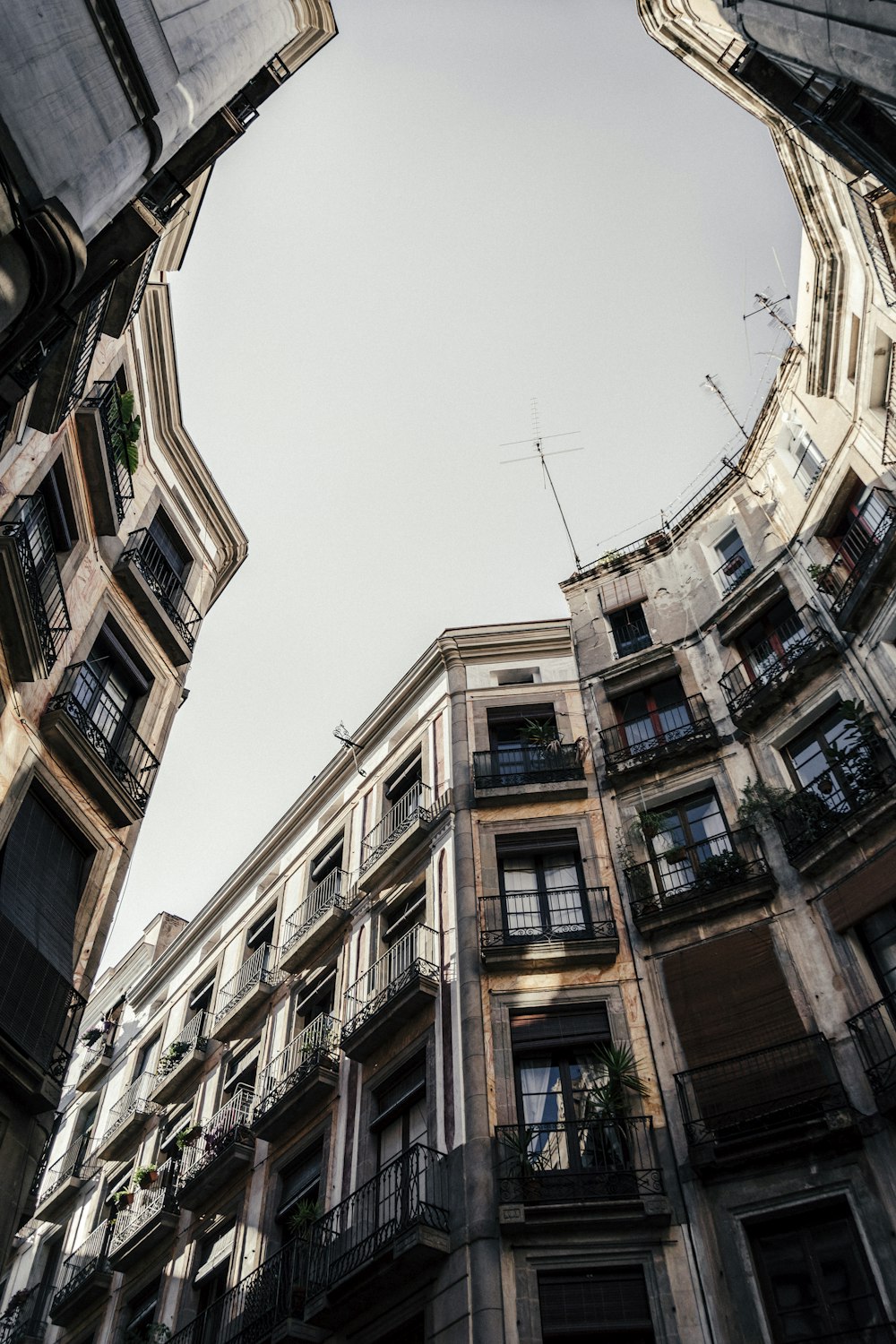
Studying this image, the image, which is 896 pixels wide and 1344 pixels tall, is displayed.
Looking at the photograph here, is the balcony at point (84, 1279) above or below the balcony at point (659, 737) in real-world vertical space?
below

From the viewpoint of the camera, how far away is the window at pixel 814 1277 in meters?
13.2

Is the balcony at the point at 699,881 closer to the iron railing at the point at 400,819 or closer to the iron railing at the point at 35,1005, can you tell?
the iron railing at the point at 400,819

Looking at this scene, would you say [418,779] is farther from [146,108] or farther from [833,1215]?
[146,108]

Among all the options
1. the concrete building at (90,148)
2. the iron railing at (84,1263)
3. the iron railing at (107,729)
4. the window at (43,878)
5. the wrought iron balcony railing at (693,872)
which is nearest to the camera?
the concrete building at (90,148)

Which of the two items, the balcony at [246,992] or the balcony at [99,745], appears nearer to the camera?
the balcony at [99,745]

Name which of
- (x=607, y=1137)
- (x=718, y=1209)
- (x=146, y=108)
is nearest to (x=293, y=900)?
(x=607, y=1137)

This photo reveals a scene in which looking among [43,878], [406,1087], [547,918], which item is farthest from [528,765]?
[43,878]

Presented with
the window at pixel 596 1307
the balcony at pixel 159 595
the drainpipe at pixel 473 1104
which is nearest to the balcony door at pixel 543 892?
the drainpipe at pixel 473 1104

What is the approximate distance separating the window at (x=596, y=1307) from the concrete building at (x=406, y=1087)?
4 centimetres

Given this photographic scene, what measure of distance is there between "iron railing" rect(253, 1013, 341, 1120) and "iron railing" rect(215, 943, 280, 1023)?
240cm

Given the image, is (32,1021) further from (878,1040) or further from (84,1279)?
(84,1279)

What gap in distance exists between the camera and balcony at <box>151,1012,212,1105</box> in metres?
26.3

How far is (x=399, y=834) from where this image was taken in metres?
23.0

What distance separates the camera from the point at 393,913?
2270 centimetres
